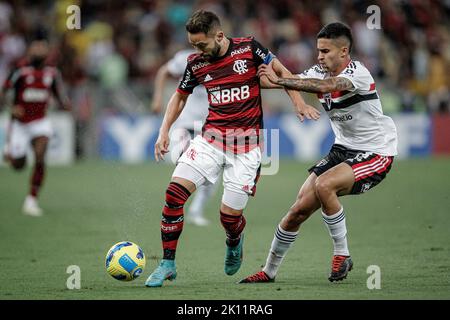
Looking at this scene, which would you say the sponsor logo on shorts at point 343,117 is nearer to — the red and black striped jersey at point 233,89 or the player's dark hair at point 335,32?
the player's dark hair at point 335,32

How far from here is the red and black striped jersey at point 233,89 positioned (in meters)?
8.07

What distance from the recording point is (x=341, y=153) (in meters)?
8.30

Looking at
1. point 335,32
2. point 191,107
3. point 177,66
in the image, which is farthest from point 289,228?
point 191,107

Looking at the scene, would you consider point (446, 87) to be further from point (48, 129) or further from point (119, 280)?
point (119, 280)

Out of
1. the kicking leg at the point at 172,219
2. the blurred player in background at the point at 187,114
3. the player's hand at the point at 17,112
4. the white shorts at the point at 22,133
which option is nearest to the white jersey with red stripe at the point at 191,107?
the blurred player in background at the point at 187,114

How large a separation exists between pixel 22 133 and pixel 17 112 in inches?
13.8

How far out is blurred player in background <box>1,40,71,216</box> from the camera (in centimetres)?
1432

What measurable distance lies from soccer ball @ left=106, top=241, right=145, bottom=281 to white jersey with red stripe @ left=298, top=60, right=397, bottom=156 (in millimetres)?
2147

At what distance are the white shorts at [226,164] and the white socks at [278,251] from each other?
480 mm

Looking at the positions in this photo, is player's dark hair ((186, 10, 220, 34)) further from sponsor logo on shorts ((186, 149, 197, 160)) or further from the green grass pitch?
the green grass pitch

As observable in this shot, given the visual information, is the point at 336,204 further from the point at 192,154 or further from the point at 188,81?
the point at 188,81

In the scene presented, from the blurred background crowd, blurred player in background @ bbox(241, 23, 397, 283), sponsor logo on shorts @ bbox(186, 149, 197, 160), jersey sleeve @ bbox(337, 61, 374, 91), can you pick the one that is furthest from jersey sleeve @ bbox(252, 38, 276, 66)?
the blurred background crowd

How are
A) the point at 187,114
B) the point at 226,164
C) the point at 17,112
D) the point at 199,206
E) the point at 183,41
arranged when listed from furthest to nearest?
the point at 183,41
the point at 17,112
the point at 199,206
the point at 187,114
the point at 226,164
